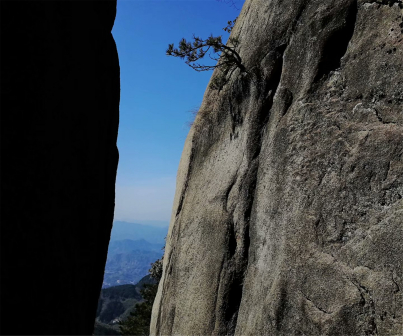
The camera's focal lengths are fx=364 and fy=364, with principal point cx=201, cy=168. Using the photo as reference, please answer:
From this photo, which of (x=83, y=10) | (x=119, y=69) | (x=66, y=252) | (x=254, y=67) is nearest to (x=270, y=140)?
(x=254, y=67)

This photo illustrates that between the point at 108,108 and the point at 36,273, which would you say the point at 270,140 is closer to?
the point at 108,108

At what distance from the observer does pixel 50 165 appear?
3326 mm

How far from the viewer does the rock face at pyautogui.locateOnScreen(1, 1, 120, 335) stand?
2.80m

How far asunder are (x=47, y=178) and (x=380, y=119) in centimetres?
514

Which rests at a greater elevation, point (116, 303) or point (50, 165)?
point (50, 165)

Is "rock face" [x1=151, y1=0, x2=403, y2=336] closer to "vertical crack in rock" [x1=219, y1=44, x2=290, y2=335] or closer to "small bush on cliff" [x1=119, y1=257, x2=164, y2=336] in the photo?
"vertical crack in rock" [x1=219, y1=44, x2=290, y2=335]

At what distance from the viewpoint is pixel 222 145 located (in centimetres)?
1029

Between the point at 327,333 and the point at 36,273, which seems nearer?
the point at 36,273

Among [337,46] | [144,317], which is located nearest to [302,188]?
[337,46]

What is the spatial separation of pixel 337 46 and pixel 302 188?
9.41 ft

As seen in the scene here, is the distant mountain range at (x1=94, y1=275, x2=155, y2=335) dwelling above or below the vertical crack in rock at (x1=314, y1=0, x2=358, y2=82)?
below

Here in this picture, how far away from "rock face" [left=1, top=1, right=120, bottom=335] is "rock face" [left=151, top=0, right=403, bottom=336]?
3.77 m

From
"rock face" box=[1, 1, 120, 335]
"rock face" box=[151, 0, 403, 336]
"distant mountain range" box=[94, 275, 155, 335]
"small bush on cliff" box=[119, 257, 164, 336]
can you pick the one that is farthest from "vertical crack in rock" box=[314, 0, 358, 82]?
"distant mountain range" box=[94, 275, 155, 335]

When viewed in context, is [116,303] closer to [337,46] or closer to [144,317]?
[144,317]
